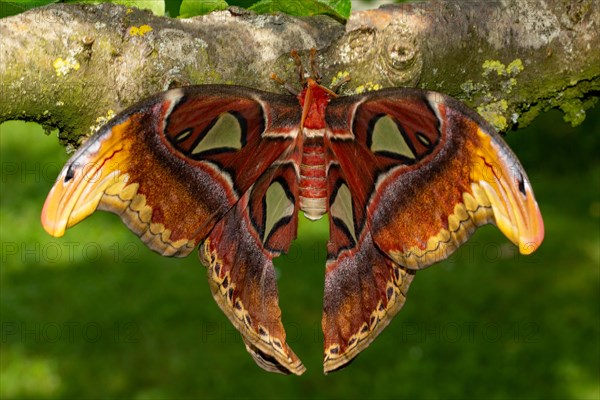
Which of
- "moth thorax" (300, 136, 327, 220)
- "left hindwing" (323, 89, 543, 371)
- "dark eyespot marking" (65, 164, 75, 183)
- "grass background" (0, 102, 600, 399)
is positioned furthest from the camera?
"grass background" (0, 102, 600, 399)

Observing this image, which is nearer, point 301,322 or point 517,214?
point 517,214

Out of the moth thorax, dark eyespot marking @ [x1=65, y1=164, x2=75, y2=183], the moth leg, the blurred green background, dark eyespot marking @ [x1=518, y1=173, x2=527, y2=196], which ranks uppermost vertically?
dark eyespot marking @ [x1=65, y1=164, x2=75, y2=183]

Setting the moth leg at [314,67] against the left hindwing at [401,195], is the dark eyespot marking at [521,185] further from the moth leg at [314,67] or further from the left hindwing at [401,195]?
the moth leg at [314,67]

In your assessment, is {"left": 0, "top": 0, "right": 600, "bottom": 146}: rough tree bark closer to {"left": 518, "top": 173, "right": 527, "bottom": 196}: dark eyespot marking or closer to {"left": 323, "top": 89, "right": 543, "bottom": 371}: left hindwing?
{"left": 323, "top": 89, "right": 543, "bottom": 371}: left hindwing

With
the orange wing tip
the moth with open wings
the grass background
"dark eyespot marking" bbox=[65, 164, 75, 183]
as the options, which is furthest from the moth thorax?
the grass background

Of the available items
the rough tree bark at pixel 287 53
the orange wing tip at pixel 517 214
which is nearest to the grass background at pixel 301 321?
the rough tree bark at pixel 287 53

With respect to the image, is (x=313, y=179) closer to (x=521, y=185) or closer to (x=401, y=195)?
(x=401, y=195)

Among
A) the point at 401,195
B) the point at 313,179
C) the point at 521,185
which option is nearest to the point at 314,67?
the point at 313,179

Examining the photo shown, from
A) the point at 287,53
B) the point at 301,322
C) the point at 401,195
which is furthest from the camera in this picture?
the point at 301,322
